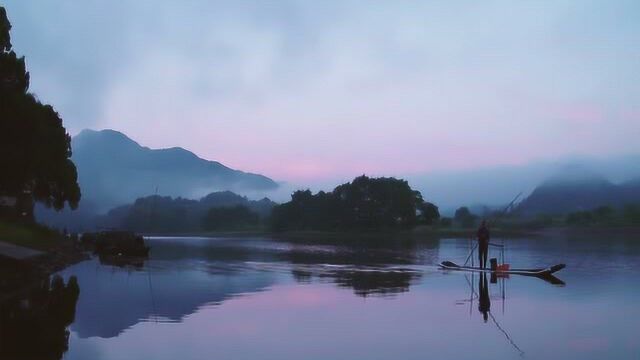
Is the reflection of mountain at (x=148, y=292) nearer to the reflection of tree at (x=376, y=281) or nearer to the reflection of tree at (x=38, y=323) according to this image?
the reflection of tree at (x=38, y=323)

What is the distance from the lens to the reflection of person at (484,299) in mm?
17516

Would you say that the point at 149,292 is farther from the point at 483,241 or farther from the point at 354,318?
the point at 483,241

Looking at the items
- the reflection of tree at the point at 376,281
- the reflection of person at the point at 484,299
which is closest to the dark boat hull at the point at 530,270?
the reflection of person at the point at 484,299

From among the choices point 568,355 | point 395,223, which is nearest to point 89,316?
point 568,355

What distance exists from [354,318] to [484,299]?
570cm

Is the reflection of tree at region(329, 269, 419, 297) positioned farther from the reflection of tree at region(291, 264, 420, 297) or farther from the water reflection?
the water reflection

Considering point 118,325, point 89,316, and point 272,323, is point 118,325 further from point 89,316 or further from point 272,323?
point 272,323

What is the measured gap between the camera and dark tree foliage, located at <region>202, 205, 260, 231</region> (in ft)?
595

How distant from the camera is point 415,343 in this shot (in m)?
13.1

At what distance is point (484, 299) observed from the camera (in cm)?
2022

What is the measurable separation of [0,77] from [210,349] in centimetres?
1847

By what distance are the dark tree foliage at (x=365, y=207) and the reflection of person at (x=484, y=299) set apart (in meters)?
110

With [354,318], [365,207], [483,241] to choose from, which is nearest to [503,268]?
[483,241]

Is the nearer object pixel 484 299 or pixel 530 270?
pixel 484 299
